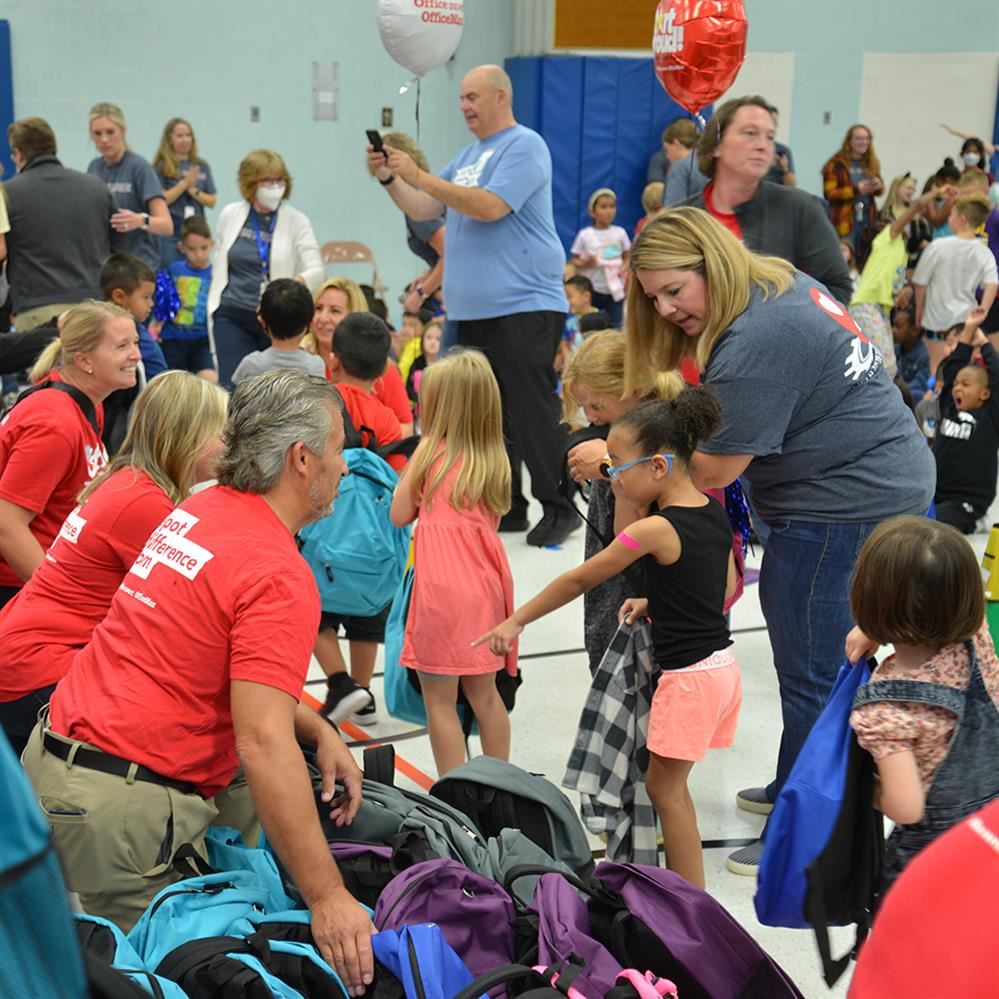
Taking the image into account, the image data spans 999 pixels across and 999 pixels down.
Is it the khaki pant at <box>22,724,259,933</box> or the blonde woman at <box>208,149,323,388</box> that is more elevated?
the blonde woman at <box>208,149,323,388</box>

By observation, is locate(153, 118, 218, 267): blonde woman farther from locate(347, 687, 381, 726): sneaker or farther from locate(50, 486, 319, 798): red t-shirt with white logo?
locate(50, 486, 319, 798): red t-shirt with white logo

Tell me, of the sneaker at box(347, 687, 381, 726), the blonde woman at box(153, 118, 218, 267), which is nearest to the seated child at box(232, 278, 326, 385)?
the sneaker at box(347, 687, 381, 726)

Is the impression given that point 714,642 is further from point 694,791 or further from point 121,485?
point 121,485

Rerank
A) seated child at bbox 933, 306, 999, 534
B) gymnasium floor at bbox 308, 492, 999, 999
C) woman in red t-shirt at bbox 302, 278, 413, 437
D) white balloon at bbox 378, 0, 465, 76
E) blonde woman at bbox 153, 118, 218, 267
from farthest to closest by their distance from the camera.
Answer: blonde woman at bbox 153, 118, 218, 267, white balloon at bbox 378, 0, 465, 76, seated child at bbox 933, 306, 999, 534, woman in red t-shirt at bbox 302, 278, 413, 437, gymnasium floor at bbox 308, 492, 999, 999

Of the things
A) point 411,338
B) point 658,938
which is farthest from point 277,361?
point 411,338

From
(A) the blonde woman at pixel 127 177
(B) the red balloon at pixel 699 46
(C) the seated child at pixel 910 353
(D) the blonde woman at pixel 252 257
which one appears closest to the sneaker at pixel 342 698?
(D) the blonde woman at pixel 252 257

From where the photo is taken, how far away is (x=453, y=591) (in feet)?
11.1

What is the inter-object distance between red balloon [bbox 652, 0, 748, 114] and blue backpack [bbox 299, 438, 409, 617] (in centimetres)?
238

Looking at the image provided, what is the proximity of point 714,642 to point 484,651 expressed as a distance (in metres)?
0.68

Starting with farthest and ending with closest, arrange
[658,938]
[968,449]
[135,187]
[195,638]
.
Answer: [135,187], [968,449], [195,638], [658,938]

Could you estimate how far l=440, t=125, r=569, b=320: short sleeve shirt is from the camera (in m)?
5.49

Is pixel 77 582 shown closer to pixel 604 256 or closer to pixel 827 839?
pixel 827 839

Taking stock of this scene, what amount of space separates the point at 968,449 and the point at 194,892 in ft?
16.5

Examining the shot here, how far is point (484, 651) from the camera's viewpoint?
3.38 metres
